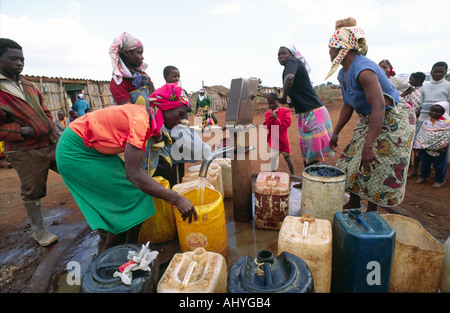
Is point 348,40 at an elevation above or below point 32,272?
above

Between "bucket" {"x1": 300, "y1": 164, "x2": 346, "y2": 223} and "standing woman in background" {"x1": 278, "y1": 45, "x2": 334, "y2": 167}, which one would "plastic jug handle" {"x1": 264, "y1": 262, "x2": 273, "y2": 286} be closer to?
"bucket" {"x1": 300, "y1": 164, "x2": 346, "y2": 223}

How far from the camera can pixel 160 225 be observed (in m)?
2.34

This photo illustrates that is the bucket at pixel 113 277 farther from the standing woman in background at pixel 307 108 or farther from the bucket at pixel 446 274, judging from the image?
the standing woman in background at pixel 307 108

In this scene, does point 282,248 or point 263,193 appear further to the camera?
point 263,193

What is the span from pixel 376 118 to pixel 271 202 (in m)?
1.15

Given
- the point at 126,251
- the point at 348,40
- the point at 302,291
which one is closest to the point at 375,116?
the point at 348,40

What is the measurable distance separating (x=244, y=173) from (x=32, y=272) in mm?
2120

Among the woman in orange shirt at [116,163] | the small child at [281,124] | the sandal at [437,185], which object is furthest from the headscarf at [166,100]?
the sandal at [437,185]

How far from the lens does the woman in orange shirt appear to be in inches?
64.4

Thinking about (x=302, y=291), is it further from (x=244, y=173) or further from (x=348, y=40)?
(x=348, y=40)

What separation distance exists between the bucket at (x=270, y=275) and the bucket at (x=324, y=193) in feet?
3.19

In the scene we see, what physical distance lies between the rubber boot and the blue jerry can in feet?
9.22
